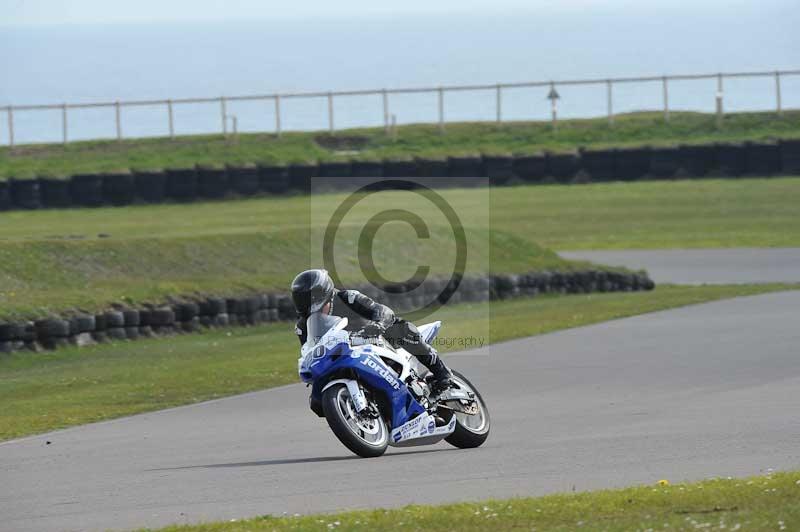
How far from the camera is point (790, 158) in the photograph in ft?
136

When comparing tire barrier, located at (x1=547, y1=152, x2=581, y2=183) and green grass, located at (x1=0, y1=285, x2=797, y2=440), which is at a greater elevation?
tire barrier, located at (x1=547, y1=152, x2=581, y2=183)

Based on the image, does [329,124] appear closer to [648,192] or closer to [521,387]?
[648,192]

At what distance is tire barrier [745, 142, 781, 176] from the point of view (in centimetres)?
4138

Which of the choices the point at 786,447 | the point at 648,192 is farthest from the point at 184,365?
the point at 648,192

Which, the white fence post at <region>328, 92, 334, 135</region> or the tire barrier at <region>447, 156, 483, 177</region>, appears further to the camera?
the white fence post at <region>328, 92, 334, 135</region>

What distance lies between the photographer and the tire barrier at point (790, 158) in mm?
41250

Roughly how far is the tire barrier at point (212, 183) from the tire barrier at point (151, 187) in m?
0.98

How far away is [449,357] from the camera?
60.4ft

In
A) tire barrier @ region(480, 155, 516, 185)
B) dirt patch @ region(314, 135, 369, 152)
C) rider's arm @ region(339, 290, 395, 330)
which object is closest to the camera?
rider's arm @ region(339, 290, 395, 330)

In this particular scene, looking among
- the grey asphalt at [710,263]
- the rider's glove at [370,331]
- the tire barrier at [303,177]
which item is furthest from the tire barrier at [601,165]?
the rider's glove at [370,331]

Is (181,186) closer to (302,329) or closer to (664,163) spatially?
(664,163)

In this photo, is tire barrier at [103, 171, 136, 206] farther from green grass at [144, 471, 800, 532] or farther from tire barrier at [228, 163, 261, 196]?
green grass at [144, 471, 800, 532]

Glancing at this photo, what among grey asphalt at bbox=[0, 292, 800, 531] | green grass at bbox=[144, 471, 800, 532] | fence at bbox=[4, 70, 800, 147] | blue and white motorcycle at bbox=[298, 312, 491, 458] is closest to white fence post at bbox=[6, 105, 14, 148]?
fence at bbox=[4, 70, 800, 147]

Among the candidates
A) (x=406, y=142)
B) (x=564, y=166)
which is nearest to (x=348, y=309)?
(x=564, y=166)
